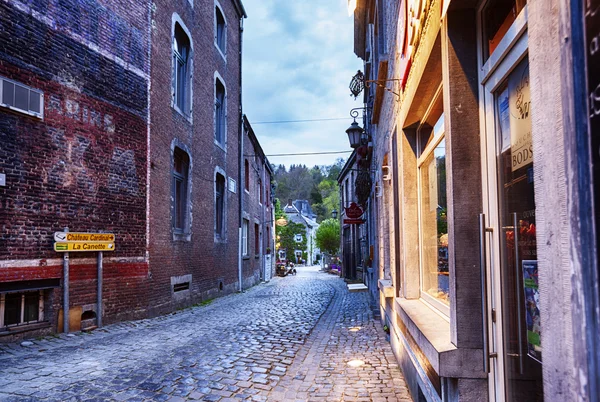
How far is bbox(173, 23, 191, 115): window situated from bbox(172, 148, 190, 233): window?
123 centimetres

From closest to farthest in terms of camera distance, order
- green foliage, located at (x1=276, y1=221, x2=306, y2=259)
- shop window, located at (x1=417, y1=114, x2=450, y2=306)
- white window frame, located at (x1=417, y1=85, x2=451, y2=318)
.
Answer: white window frame, located at (x1=417, y1=85, x2=451, y2=318) → shop window, located at (x1=417, y1=114, x2=450, y2=306) → green foliage, located at (x1=276, y1=221, x2=306, y2=259)

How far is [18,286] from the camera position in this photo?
6.70 metres

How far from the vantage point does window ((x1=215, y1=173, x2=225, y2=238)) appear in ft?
49.3

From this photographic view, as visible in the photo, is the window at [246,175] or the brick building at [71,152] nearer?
the brick building at [71,152]

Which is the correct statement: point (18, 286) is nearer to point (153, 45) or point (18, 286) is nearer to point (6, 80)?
point (6, 80)

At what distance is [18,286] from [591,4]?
7.76m

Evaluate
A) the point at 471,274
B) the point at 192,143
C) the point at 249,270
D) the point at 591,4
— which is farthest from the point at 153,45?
the point at 249,270

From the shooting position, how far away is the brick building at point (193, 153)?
9.85 meters

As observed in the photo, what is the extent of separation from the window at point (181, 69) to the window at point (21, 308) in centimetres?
605

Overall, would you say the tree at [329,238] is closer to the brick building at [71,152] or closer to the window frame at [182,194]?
the window frame at [182,194]

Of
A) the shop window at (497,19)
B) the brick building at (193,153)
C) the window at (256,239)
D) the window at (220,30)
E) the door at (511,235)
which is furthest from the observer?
the window at (256,239)

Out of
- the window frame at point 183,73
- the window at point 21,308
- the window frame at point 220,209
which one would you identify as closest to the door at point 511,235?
the window at point 21,308

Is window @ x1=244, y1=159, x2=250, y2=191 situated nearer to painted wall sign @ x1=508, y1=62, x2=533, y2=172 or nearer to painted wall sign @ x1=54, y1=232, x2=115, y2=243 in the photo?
painted wall sign @ x1=54, y1=232, x2=115, y2=243

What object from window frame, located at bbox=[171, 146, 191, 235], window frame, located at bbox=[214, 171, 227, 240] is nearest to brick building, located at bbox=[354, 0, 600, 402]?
window frame, located at bbox=[171, 146, 191, 235]
